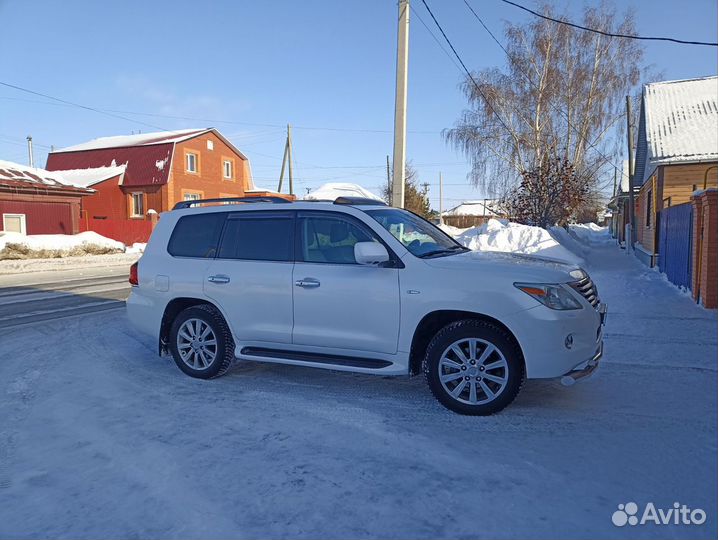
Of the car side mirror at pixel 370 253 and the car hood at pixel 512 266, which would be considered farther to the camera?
the car side mirror at pixel 370 253

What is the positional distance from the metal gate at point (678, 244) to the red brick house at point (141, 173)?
24.9 meters

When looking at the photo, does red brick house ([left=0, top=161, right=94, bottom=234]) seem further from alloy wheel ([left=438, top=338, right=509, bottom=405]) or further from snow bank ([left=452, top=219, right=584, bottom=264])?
alloy wheel ([left=438, top=338, right=509, bottom=405])

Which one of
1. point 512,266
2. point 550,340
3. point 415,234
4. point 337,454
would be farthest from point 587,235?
point 337,454

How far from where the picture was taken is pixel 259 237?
5.32 m

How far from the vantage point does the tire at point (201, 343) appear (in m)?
5.32

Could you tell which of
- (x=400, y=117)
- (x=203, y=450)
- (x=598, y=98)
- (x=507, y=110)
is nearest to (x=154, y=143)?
(x=507, y=110)

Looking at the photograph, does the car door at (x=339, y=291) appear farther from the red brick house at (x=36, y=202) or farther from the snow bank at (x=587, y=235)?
the snow bank at (x=587, y=235)

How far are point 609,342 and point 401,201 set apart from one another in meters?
4.97

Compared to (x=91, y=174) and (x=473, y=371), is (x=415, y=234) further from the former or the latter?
(x=91, y=174)

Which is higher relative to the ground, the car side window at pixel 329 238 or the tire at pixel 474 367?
the car side window at pixel 329 238

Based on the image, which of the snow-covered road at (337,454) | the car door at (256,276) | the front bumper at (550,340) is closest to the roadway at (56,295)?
the snow-covered road at (337,454)

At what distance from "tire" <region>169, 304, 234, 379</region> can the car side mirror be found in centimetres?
165

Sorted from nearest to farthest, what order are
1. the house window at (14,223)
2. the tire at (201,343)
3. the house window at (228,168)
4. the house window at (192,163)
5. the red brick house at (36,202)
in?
1. the tire at (201,343)
2. the house window at (14,223)
3. the red brick house at (36,202)
4. the house window at (192,163)
5. the house window at (228,168)

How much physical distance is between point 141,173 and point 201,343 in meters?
32.7
